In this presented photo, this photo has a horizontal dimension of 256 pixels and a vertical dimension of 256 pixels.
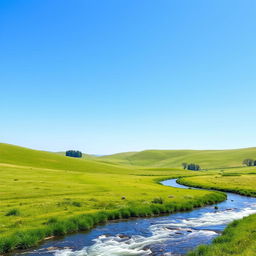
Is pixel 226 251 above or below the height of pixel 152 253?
above

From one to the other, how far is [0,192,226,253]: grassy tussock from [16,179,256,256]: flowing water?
1289 mm

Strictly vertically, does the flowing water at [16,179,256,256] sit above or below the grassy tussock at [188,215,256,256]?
below

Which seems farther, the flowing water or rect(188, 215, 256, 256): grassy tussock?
the flowing water

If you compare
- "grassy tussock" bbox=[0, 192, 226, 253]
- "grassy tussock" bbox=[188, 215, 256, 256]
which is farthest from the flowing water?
"grassy tussock" bbox=[188, 215, 256, 256]

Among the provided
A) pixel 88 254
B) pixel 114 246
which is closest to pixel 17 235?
pixel 88 254

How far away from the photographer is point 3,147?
15362 centimetres

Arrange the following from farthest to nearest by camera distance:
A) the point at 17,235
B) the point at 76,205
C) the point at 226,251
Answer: the point at 76,205, the point at 17,235, the point at 226,251

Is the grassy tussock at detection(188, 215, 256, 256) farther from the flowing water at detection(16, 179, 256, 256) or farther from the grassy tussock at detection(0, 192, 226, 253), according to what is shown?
Answer: the grassy tussock at detection(0, 192, 226, 253)

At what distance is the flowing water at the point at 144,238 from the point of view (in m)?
23.3

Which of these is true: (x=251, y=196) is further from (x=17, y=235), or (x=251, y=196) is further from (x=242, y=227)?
(x=17, y=235)

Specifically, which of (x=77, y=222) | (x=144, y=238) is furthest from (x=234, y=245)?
(x=77, y=222)

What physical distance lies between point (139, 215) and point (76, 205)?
9.88m

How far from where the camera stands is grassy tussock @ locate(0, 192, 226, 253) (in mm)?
23734

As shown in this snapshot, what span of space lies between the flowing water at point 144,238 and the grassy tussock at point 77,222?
1289 millimetres
